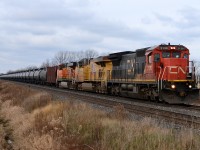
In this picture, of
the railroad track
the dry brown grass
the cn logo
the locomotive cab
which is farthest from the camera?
the cn logo

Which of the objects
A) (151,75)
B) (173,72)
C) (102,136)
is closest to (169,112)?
(173,72)

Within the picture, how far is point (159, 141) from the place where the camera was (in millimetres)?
7297

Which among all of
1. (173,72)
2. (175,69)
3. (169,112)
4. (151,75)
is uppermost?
(175,69)

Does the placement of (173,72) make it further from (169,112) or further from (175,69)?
(169,112)

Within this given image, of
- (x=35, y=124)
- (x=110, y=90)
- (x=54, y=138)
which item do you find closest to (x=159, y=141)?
(x=54, y=138)

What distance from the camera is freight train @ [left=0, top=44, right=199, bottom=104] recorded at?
1992 cm

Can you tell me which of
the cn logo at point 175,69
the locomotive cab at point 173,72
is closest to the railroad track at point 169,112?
the locomotive cab at point 173,72

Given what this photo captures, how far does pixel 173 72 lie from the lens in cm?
2055

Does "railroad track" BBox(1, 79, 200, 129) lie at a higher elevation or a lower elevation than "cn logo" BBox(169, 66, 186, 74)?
lower

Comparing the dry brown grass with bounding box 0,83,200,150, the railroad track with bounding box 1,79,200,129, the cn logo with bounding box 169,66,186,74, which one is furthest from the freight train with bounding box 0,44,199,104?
the dry brown grass with bounding box 0,83,200,150

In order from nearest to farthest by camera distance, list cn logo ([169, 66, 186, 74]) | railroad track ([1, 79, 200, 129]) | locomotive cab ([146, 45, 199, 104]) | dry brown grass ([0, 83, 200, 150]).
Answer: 1. dry brown grass ([0, 83, 200, 150])
2. railroad track ([1, 79, 200, 129])
3. locomotive cab ([146, 45, 199, 104])
4. cn logo ([169, 66, 186, 74])

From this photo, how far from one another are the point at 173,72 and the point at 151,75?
1.43 metres

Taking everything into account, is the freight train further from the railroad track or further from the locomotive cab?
the railroad track

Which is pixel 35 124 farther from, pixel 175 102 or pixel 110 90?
pixel 110 90
